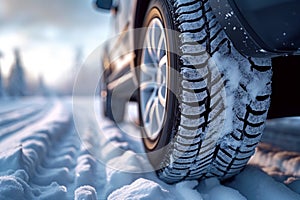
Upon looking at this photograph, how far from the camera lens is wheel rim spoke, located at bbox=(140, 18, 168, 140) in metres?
1.50

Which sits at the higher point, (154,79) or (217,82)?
(217,82)

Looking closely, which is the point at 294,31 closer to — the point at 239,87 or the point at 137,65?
the point at 239,87

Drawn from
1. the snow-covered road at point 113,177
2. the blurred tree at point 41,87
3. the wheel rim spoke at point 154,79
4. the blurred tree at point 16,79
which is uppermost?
the wheel rim spoke at point 154,79

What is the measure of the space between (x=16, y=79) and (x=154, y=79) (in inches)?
1499

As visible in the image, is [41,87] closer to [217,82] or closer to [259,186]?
[259,186]

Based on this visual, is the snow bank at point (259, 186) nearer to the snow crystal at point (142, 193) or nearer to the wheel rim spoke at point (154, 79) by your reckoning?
the snow crystal at point (142, 193)

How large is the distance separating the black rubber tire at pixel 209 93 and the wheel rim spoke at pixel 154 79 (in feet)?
0.67

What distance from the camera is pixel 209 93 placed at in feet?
3.71

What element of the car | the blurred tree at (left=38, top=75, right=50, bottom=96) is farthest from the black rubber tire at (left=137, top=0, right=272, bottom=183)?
the blurred tree at (left=38, top=75, right=50, bottom=96)

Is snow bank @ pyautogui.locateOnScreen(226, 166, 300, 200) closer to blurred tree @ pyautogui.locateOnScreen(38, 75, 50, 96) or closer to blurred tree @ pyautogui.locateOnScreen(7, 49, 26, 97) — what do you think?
blurred tree @ pyautogui.locateOnScreen(7, 49, 26, 97)

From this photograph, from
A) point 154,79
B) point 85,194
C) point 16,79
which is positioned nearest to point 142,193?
point 85,194

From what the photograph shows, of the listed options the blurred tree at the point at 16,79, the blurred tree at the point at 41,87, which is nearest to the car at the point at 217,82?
the blurred tree at the point at 16,79

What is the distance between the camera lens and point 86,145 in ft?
7.93

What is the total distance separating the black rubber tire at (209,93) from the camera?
1111 millimetres
